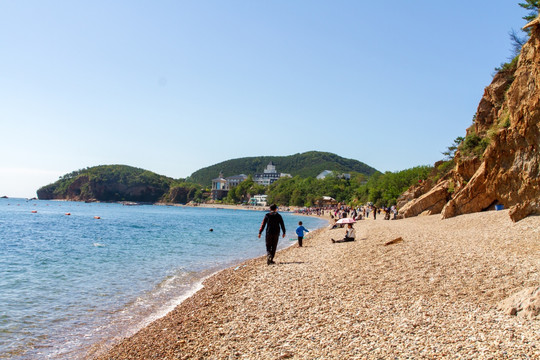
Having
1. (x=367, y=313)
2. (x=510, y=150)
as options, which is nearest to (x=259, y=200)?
(x=510, y=150)

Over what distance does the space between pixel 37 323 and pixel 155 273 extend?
20.2 ft

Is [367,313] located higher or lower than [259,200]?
lower

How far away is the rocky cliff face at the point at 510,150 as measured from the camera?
14411 millimetres

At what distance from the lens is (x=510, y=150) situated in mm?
16641

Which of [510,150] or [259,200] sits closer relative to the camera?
[510,150]

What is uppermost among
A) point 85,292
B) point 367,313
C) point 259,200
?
point 259,200

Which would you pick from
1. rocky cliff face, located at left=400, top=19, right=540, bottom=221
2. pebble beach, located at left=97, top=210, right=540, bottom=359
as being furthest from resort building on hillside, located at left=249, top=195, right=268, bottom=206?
pebble beach, located at left=97, top=210, right=540, bottom=359

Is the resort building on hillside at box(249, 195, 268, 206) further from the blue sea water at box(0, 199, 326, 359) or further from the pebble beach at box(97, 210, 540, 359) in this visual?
the pebble beach at box(97, 210, 540, 359)

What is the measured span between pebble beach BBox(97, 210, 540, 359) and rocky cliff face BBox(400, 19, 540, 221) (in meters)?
4.48

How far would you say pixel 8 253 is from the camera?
2045 cm

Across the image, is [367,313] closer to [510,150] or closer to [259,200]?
[510,150]

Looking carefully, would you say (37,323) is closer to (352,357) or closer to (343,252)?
(352,357)

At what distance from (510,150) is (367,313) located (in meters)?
13.9

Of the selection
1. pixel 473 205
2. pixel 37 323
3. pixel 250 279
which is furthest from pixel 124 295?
pixel 473 205
